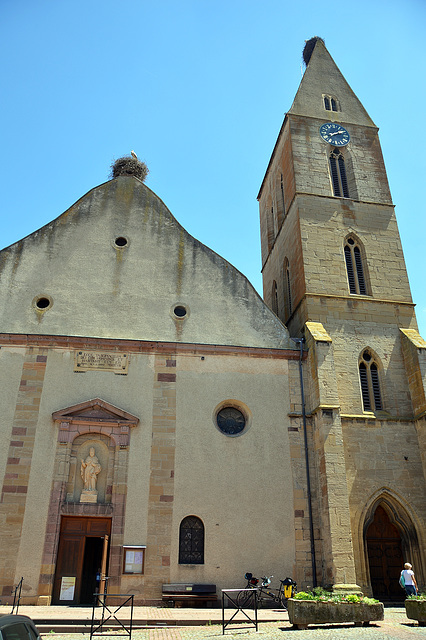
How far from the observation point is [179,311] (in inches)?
691

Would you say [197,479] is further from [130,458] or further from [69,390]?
[69,390]

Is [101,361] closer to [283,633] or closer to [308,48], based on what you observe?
[283,633]

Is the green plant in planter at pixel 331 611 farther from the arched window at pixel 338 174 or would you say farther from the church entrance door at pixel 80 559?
the arched window at pixel 338 174

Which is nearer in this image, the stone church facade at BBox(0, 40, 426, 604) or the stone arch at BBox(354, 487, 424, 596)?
the stone church facade at BBox(0, 40, 426, 604)

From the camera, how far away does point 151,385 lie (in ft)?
52.8

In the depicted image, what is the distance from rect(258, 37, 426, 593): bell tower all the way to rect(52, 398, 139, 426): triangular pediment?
554 cm

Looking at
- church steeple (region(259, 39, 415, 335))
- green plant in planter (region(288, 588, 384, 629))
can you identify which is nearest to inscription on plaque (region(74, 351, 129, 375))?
church steeple (region(259, 39, 415, 335))

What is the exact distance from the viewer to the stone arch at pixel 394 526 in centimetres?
1466

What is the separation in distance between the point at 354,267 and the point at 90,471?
1156 centimetres

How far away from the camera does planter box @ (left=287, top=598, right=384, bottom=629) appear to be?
10211mm

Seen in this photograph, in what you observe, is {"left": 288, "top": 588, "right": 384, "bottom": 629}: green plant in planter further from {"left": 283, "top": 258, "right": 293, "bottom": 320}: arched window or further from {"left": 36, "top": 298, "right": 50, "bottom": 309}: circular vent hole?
{"left": 283, "top": 258, "right": 293, "bottom": 320}: arched window

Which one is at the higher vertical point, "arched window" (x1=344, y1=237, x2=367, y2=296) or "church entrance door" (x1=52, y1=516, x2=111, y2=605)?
"arched window" (x1=344, y1=237, x2=367, y2=296)

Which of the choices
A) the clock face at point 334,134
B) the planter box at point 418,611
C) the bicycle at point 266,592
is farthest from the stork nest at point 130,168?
the planter box at point 418,611

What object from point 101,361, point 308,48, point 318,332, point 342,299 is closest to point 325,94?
point 308,48
